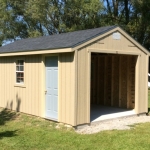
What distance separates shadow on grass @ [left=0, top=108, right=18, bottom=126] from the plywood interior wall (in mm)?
4477

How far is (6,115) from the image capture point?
10.7m

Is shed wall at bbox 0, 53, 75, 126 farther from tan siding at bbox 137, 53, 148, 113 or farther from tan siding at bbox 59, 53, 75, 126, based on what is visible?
tan siding at bbox 137, 53, 148, 113

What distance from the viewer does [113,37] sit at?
30.9ft

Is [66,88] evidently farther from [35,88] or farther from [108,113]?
[108,113]

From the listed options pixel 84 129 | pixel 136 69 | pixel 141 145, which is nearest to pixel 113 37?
pixel 136 69

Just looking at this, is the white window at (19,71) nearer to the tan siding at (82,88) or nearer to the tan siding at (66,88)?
the tan siding at (66,88)

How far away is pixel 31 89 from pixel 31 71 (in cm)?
72

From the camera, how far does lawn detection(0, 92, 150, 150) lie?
6.54m

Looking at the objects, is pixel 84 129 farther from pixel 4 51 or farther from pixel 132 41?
pixel 4 51

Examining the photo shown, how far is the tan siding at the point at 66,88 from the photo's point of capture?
823 centimetres

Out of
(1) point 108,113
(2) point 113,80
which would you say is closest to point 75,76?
(1) point 108,113

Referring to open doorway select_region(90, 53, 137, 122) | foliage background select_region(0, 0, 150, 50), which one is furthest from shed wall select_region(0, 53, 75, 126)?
foliage background select_region(0, 0, 150, 50)

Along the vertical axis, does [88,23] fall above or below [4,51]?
above

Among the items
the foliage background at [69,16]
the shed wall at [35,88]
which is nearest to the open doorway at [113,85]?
the shed wall at [35,88]
